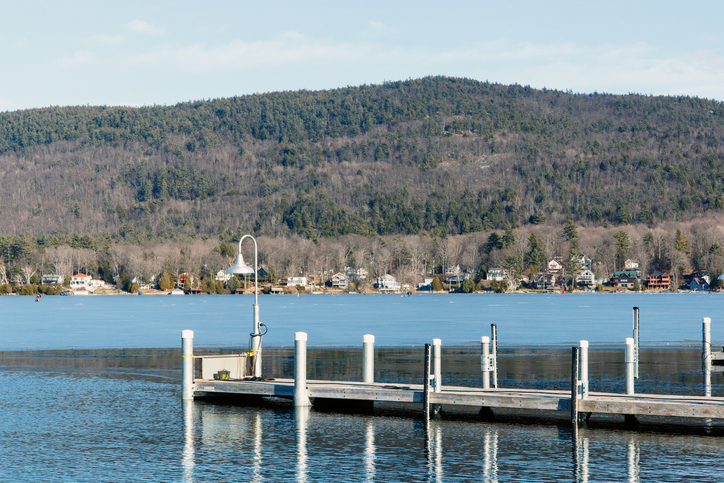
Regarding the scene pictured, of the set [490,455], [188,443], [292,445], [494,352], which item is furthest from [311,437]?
[494,352]

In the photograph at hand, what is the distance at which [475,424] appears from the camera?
24.2m

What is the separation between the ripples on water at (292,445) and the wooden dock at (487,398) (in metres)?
0.64

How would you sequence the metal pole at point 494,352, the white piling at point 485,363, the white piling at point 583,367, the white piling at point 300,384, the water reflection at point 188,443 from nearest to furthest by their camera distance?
the water reflection at point 188,443 → the white piling at point 583,367 → the white piling at point 300,384 → the white piling at point 485,363 → the metal pole at point 494,352

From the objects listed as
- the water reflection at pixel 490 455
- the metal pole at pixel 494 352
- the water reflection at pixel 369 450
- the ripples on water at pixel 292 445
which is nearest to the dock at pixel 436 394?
the metal pole at pixel 494 352

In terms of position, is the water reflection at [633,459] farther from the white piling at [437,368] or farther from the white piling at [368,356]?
the white piling at [368,356]

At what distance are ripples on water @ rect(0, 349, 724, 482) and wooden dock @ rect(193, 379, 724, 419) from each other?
644 mm

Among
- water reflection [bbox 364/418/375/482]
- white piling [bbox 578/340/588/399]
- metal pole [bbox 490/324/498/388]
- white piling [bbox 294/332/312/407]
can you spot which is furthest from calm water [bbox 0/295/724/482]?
metal pole [bbox 490/324/498/388]

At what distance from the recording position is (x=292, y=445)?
21547 millimetres

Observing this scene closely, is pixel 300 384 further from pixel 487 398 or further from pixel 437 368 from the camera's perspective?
pixel 487 398

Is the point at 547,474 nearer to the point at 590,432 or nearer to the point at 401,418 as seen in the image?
the point at 590,432

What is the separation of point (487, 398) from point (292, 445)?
591cm

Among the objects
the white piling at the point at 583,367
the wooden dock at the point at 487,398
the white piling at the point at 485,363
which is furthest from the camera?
the white piling at the point at 485,363

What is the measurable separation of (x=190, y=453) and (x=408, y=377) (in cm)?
1466

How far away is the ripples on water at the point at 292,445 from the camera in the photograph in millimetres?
18578
